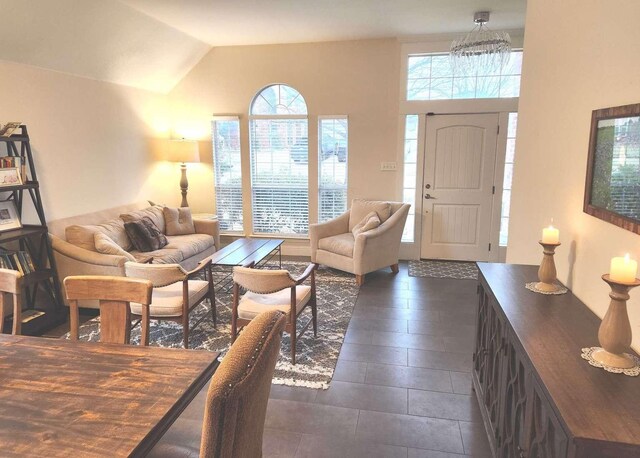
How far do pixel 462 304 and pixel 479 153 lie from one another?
7.26ft

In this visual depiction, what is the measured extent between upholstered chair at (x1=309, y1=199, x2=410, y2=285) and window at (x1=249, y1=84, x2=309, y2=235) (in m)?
0.81

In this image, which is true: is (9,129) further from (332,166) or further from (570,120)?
(570,120)

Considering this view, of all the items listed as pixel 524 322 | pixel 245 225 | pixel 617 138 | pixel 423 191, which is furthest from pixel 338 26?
A: pixel 524 322

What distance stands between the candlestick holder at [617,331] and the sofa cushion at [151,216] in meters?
4.55

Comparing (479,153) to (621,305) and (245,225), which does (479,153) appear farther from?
(621,305)

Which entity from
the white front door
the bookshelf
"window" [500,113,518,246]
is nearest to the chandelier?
the white front door

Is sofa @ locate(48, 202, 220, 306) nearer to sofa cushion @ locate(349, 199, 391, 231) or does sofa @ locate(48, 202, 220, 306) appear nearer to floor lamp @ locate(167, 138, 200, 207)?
floor lamp @ locate(167, 138, 200, 207)

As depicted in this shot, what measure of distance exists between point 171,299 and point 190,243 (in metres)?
1.87

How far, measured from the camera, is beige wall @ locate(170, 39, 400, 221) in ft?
17.9

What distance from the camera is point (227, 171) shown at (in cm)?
611

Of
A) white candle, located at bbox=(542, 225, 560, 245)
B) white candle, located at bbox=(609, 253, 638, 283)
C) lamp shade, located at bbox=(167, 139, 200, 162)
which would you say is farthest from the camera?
lamp shade, located at bbox=(167, 139, 200, 162)

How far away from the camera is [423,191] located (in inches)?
221

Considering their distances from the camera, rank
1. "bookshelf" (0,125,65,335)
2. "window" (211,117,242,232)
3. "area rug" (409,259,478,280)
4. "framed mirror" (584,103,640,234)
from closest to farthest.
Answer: "framed mirror" (584,103,640,234), "bookshelf" (0,125,65,335), "area rug" (409,259,478,280), "window" (211,117,242,232)

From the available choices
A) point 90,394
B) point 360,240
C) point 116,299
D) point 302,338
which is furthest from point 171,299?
point 360,240
